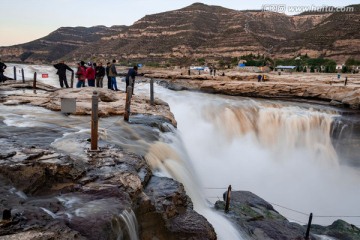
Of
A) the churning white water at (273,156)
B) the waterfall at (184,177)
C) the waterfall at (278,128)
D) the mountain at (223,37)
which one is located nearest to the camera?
the waterfall at (184,177)

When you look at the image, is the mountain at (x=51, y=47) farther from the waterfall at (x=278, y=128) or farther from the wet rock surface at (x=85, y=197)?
the wet rock surface at (x=85, y=197)

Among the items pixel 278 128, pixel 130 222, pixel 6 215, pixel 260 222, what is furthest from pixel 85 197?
pixel 278 128

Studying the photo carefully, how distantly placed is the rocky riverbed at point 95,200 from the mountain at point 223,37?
65367 mm

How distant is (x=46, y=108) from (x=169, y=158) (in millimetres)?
5584

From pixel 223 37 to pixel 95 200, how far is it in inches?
3761

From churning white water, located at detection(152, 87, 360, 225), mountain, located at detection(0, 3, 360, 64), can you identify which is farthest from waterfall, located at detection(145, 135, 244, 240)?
mountain, located at detection(0, 3, 360, 64)

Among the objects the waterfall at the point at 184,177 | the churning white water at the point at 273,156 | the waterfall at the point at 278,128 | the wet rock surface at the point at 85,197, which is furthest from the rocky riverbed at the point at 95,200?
the waterfall at the point at 278,128

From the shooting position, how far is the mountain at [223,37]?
6712 cm

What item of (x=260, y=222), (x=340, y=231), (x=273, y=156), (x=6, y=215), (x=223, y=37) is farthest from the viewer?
(x=223, y=37)

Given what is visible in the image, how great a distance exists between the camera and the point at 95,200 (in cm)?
477

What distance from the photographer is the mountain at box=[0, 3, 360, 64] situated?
220 feet

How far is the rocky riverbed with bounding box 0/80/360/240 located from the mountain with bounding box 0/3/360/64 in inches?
2574

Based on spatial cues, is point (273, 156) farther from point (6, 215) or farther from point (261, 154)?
point (6, 215)

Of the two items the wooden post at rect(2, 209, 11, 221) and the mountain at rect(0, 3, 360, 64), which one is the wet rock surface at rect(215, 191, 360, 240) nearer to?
the wooden post at rect(2, 209, 11, 221)
